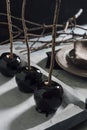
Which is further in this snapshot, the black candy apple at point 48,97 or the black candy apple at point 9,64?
the black candy apple at point 9,64

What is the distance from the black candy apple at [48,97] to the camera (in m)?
0.49

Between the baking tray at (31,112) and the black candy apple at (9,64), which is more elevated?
the black candy apple at (9,64)

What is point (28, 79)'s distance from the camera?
0.55 meters

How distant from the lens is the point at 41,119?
0.51 m

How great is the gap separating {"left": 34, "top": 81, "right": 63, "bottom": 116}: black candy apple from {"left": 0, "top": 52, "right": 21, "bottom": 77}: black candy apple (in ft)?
0.37

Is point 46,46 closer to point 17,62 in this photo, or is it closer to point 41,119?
point 17,62

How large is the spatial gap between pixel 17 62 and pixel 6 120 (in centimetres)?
14

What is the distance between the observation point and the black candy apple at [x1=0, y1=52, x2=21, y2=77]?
0.60 meters

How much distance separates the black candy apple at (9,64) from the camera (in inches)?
23.5

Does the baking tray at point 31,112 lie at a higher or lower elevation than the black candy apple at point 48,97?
lower

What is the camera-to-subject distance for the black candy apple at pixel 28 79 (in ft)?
1.79

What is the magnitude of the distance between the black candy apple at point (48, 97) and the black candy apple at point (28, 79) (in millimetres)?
41

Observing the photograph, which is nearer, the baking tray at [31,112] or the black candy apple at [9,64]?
the baking tray at [31,112]

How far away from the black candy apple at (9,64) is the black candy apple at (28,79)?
0.13ft
